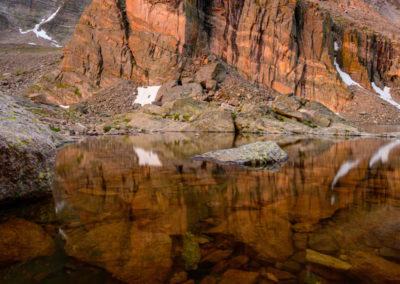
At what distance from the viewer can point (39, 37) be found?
96.9 metres

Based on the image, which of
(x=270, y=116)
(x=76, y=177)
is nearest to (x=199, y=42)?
(x=270, y=116)

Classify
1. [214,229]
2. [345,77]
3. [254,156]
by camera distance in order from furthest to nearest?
[345,77], [254,156], [214,229]

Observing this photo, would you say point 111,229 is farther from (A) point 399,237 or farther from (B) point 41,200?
(A) point 399,237

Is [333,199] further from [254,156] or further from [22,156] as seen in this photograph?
[22,156]

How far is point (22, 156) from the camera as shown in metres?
3.50

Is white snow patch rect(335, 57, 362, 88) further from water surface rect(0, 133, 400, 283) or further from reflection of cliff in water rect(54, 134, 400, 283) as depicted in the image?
water surface rect(0, 133, 400, 283)

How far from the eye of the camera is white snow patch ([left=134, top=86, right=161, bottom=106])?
129 feet

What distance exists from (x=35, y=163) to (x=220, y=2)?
55.1 metres

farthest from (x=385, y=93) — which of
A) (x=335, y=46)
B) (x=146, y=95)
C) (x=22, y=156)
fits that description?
(x=22, y=156)

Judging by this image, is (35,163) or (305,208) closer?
(305,208)

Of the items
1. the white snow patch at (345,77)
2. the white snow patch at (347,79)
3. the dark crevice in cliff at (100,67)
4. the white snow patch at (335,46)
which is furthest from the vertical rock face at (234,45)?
the white snow patch at (347,79)

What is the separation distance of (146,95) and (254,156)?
35.6 m

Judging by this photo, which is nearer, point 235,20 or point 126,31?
point 126,31

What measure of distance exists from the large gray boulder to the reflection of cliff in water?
0.42 m
